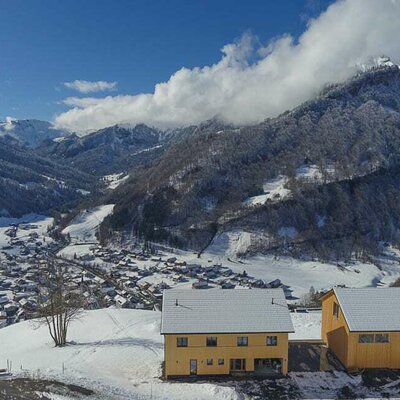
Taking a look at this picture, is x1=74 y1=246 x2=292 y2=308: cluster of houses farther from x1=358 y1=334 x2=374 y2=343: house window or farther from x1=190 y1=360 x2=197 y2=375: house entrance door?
x1=358 y1=334 x2=374 y2=343: house window

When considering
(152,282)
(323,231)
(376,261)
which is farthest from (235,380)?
(323,231)

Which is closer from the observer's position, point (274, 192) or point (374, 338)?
point (374, 338)

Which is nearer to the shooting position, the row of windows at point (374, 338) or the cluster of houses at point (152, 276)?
the row of windows at point (374, 338)

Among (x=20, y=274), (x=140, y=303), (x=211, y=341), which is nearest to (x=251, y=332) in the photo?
(x=211, y=341)

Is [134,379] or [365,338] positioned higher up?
[365,338]

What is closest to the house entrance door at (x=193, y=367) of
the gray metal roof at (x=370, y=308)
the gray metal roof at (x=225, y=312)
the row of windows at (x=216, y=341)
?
the row of windows at (x=216, y=341)

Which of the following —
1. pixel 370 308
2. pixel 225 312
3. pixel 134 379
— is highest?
pixel 370 308

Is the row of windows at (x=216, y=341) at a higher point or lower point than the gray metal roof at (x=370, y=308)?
lower

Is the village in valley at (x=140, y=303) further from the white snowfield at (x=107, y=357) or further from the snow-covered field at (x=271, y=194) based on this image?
the snow-covered field at (x=271, y=194)

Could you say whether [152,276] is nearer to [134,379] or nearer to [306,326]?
[306,326]
